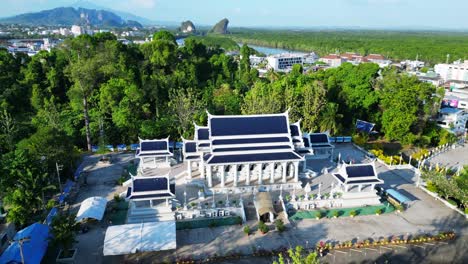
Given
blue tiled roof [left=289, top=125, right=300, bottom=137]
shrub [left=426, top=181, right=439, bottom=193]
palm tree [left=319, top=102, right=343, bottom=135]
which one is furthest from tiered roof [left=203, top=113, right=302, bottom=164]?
palm tree [left=319, top=102, right=343, bottom=135]

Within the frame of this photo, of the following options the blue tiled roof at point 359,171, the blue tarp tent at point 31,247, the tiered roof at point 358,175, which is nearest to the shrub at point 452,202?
the tiered roof at point 358,175

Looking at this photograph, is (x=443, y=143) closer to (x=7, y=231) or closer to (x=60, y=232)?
(x=60, y=232)

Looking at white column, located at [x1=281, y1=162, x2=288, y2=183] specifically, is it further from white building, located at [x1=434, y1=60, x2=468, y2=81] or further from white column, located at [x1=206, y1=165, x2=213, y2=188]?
white building, located at [x1=434, y1=60, x2=468, y2=81]

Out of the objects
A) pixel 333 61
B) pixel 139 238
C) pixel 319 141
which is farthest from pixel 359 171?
pixel 333 61

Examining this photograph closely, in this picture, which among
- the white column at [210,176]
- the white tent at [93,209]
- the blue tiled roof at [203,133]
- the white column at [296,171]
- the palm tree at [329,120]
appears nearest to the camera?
the white tent at [93,209]

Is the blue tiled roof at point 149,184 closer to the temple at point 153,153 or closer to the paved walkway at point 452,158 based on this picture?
the temple at point 153,153

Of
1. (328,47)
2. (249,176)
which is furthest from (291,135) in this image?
(328,47)

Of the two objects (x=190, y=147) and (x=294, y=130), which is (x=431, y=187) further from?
(x=190, y=147)
